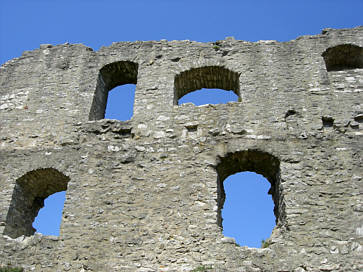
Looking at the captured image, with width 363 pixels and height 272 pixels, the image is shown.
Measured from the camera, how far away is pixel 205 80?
10.6m

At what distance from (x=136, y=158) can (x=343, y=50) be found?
5979 mm

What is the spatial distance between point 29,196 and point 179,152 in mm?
3569

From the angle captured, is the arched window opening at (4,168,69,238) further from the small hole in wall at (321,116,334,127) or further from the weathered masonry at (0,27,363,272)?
the small hole in wall at (321,116,334,127)

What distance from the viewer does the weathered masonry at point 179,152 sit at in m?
7.45

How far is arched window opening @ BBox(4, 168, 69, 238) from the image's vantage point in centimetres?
862

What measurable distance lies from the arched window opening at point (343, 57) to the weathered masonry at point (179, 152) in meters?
0.03

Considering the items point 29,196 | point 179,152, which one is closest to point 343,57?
point 179,152

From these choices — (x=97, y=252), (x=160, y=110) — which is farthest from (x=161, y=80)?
(x=97, y=252)

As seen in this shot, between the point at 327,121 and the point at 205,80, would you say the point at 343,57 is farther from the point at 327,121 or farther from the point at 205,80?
the point at 205,80

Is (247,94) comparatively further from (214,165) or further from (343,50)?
(343,50)

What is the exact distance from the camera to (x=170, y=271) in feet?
23.7

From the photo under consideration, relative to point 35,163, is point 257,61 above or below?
above

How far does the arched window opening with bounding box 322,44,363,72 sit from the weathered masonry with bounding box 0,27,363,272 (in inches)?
1.4

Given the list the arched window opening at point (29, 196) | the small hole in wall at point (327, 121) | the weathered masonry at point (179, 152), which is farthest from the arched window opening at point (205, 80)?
the arched window opening at point (29, 196)
